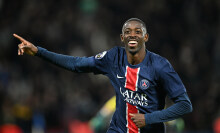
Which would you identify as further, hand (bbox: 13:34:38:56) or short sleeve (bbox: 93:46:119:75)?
short sleeve (bbox: 93:46:119:75)

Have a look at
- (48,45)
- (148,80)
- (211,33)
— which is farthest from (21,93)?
(148,80)

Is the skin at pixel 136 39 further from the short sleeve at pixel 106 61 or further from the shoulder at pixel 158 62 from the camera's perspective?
the short sleeve at pixel 106 61

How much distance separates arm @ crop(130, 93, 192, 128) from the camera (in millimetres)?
4227

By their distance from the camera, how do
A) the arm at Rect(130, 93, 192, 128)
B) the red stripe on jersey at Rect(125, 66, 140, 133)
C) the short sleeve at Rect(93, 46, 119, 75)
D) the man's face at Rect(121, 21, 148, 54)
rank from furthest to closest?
the short sleeve at Rect(93, 46, 119, 75) < the red stripe on jersey at Rect(125, 66, 140, 133) < the man's face at Rect(121, 21, 148, 54) < the arm at Rect(130, 93, 192, 128)

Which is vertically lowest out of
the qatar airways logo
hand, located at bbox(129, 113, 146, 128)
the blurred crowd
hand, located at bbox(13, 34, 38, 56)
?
hand, located at bbox(129, 113, 146, 128)

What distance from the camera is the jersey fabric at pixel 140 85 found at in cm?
425

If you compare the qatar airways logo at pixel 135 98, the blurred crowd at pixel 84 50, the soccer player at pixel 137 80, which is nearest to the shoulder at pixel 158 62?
the soccer player at pixel 137 80

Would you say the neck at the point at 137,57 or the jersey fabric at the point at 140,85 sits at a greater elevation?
the neck at the point at 137,57

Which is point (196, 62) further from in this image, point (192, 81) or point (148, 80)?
point (148, 80)

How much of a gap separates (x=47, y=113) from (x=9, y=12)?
3.39 meters

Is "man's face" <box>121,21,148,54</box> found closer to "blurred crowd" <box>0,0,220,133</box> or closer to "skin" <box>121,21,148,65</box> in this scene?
"skin" <box>121,21,148,65</box>

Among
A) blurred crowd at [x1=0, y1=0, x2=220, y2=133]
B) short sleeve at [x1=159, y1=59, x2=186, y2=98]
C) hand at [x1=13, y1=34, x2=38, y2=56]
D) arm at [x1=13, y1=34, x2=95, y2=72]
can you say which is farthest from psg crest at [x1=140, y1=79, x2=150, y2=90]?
blurred crowd at [x1=0, y1=0, x2=220, y2=133]

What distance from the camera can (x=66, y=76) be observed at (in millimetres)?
10922

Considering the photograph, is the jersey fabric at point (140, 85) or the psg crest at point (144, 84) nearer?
the jersey fabric at point (140, 85)
